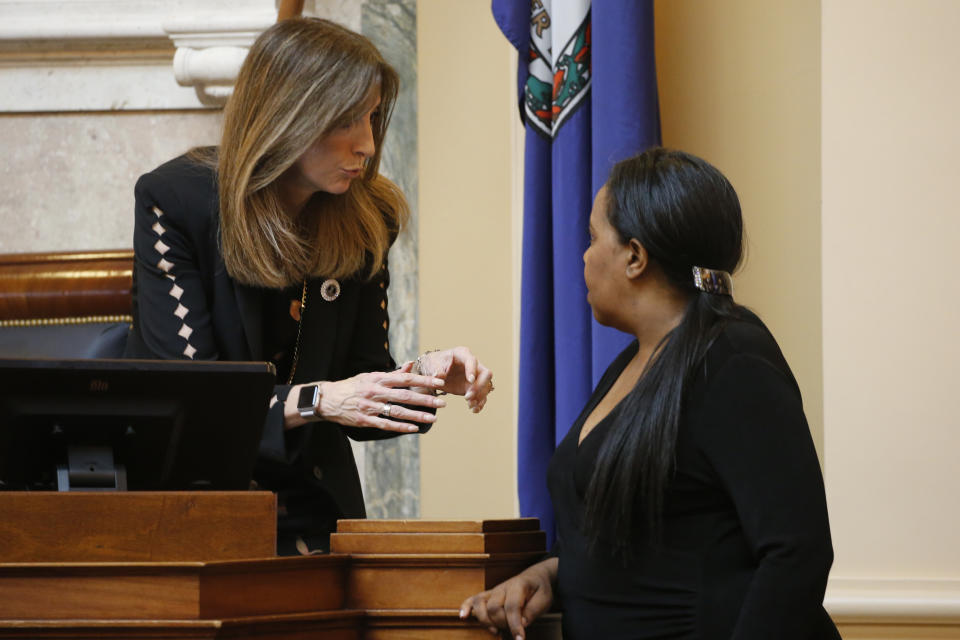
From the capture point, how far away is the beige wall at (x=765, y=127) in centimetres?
259

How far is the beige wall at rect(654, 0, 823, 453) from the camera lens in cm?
259

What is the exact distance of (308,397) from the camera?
197cm

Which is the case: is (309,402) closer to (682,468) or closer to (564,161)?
(682,468)

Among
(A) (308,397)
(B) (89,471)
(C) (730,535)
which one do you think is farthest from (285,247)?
(C) (730,535)

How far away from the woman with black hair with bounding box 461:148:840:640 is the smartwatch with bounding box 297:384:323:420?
1.43ft

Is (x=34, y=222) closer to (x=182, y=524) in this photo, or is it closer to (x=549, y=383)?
(x=549, y=383)

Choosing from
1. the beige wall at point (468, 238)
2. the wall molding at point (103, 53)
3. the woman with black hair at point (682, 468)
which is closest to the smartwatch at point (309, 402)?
the woman with black hair at point (682, 468)

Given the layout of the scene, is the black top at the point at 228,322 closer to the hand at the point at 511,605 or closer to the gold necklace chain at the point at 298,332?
the gold necklace chain at the point at 298,332

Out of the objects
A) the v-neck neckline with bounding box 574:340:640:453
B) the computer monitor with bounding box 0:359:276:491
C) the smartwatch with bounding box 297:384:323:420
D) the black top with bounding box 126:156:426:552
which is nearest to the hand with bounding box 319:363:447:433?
the smartwatch with bounding box 297:384:323:420

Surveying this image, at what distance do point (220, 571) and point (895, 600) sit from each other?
155 centimetres

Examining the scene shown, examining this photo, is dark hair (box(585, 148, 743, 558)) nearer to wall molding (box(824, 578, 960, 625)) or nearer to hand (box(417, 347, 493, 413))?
hand (box(417, 347, 493, 413))

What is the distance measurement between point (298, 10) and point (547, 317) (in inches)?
42.0

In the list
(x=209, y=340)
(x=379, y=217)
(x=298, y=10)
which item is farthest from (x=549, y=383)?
(x=298, y=10)

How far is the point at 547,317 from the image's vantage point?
2551 mm
